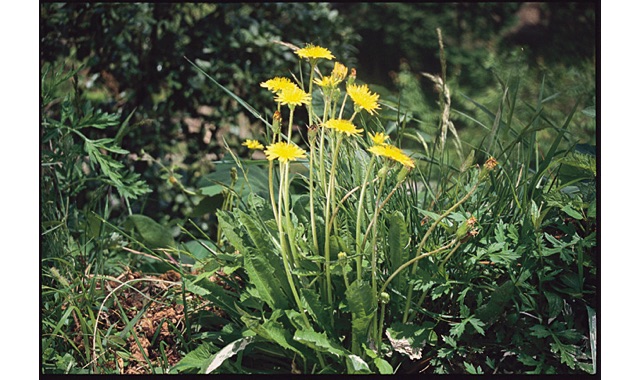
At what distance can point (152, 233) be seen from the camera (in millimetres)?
2475

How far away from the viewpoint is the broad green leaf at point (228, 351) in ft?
5.54

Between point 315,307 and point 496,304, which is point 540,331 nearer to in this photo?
point 496,304

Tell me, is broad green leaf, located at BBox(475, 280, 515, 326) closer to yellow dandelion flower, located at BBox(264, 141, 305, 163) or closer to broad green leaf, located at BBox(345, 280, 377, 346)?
broad green leaf, located at BBox(345, 280, 377, 346)

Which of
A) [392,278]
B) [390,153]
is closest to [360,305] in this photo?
[392,278]

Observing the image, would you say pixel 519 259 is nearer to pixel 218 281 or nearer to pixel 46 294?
pixel 218 281

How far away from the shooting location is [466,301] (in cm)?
185

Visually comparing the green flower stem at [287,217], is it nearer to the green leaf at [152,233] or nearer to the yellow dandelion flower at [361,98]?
the yellow dandelion flower at [361,98]

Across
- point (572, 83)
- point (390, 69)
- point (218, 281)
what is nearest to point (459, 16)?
point (390, 69)

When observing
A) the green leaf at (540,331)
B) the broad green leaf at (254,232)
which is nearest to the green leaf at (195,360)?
the broad green leaf at (254,232)

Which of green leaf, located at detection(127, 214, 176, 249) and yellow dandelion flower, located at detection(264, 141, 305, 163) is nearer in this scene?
yellow dandelion flower, located at detection(264, 141, 305, 163)

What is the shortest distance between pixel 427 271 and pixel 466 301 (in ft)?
0.55

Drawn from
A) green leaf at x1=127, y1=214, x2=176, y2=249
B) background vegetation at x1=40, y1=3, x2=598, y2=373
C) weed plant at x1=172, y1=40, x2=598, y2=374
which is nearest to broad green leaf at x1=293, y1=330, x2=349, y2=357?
weed plant at x1=172, y1=40, x2=598, y2=374

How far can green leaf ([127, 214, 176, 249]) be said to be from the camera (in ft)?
8.06

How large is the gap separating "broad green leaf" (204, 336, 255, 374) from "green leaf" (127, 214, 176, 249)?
2.60ft
